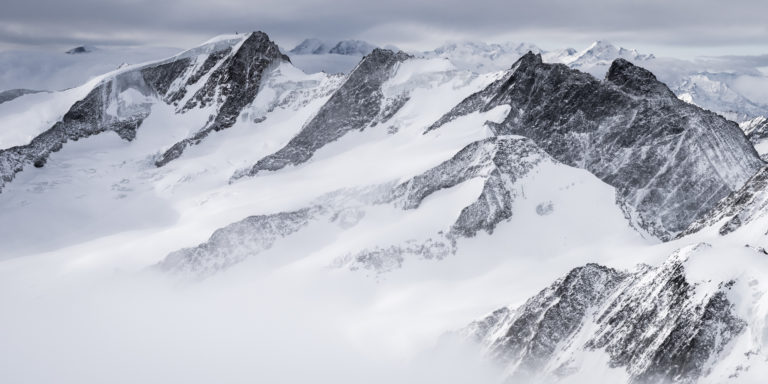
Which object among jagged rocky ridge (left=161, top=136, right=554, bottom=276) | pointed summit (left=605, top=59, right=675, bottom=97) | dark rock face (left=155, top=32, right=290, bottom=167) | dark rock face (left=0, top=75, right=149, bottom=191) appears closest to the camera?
jagged rocky ridge (left=161, top=136, right=554, bottom=276)

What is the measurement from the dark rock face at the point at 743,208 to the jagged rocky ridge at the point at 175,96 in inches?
4721

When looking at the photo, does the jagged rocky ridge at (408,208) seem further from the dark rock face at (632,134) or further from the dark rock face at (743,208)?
the dark rock face at (743,208)

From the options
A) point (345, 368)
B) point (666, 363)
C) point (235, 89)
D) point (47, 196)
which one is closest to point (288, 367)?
point (345, 368)

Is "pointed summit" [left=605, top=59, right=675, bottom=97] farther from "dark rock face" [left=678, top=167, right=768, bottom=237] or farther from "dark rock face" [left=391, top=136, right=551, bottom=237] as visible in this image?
"dark rock face" [left=678, top=167, right=768, bottom=237]

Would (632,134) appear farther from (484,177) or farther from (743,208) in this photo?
(743,208)

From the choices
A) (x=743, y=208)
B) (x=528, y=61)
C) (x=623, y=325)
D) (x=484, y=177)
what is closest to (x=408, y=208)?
(x=484, y=177)

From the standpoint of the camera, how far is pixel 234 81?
7402 inches

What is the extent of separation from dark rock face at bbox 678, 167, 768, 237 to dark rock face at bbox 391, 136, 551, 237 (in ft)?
97.7

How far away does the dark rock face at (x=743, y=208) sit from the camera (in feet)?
323

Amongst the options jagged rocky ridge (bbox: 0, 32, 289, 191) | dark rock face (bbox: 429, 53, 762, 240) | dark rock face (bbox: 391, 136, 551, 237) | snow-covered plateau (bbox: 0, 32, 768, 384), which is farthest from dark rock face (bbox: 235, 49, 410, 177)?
dark rock face (bbox: 391, 136, 551, 237)

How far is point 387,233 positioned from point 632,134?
2424 inches

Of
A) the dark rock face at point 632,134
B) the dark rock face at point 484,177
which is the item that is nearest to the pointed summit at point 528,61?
the dark rock face at point 632,134

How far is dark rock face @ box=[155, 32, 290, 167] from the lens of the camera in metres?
180

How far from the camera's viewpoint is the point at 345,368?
9350cm
